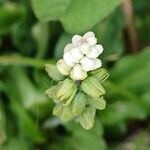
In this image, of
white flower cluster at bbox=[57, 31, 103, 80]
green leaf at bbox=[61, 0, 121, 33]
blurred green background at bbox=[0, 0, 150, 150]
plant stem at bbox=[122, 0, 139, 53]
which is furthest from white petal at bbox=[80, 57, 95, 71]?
plant stem at bbox=[122, 0, 139, 53]

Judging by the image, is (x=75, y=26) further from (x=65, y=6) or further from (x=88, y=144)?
(x=88, y=144)

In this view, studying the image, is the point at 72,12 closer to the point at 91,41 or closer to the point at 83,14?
the point at 83,14

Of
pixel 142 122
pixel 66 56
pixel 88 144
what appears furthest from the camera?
pixel 142 122

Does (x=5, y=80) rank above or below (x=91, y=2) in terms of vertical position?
below

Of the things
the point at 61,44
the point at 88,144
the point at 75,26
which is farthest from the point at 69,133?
the point at 75,26

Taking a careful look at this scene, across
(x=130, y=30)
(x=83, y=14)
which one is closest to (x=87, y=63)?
(x=83, y=14)

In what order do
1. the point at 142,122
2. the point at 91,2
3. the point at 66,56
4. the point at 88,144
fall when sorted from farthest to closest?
the point at 142,122, the point at 88,144, the point at 91,2, the point at 66,56
